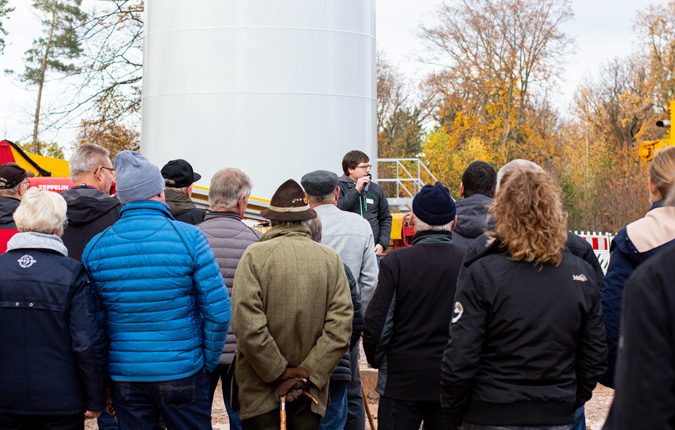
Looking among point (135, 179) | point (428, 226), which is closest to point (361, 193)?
point (428, 226)

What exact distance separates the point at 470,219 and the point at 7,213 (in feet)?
10.1

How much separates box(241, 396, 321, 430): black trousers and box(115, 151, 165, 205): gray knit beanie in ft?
4.14

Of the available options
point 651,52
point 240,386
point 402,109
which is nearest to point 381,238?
point 240,386

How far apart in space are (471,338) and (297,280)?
3.59 ft

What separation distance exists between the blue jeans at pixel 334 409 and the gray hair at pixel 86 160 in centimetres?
215

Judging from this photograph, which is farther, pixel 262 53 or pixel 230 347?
pixel 262 53

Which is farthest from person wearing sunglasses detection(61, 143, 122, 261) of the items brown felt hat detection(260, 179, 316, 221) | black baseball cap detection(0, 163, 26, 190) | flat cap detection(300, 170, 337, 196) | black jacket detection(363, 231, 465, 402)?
black jacket detection(363, 231, 465, 402)

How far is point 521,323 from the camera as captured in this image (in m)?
3.21

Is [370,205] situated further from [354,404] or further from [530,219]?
[530,219]

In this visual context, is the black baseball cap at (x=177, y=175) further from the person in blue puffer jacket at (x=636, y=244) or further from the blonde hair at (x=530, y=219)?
the person in blue puffer jacket at (x=636, y=244)

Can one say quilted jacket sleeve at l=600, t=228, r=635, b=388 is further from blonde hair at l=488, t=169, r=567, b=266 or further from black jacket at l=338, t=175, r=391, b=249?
black jacket at l=338, t=175, r=391, b=249

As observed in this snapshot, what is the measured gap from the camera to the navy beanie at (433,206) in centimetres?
427

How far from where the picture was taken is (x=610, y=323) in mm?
3768

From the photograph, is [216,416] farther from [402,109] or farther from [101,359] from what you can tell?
[402,109]
